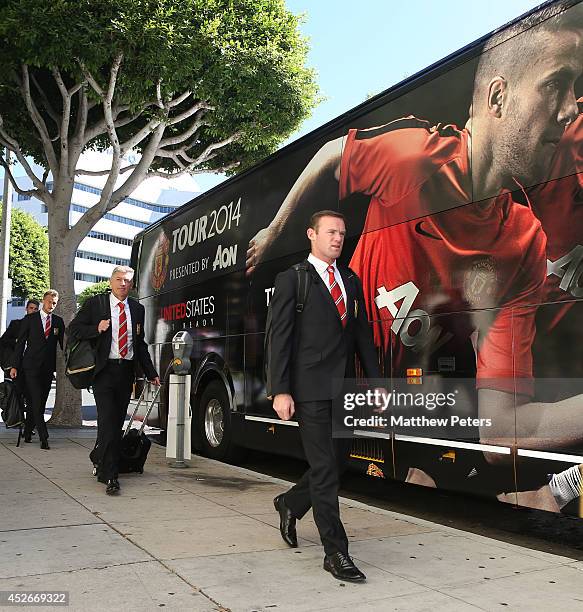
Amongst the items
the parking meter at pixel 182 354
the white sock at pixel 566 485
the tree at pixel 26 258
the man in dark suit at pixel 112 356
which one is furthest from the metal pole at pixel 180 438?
the tree at pixel 26 258

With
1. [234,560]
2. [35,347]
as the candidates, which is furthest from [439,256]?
[35,347]

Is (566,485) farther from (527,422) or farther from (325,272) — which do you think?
(325,272)

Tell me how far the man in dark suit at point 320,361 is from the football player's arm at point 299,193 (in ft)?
8.99

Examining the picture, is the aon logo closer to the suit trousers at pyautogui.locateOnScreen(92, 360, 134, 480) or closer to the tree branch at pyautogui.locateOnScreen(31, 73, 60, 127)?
the suit trousers at pyautogui.locateOnScreen(92, 360, 134, 480)

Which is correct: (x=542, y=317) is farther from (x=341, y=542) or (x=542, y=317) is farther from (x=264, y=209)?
(x=264, y=209)

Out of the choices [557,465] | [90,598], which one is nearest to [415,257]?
[557,465]

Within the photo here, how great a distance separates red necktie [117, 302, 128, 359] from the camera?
271 inches

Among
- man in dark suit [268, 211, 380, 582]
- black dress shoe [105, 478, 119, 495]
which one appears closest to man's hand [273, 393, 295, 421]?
man in dark suit [268, 211, 380, 582]

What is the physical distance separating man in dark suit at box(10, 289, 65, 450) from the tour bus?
3557mm

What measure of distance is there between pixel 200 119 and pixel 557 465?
11.9 m

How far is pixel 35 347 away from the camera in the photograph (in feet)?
31.1

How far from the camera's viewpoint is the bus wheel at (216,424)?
8.84 metres

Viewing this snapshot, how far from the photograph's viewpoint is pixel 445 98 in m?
5.66

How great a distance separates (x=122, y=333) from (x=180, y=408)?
1876 millimetres
